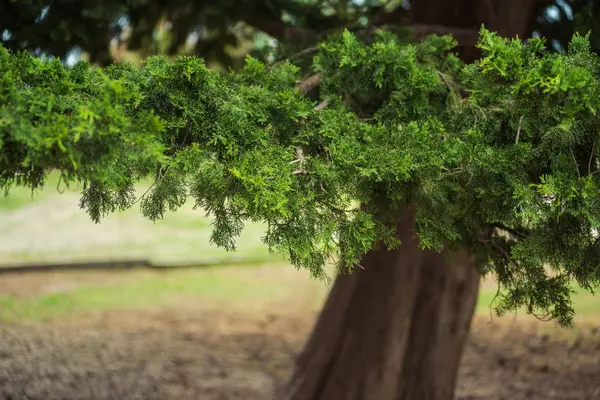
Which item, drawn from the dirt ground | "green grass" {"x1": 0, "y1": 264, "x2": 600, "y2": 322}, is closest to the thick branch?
the dirt ground

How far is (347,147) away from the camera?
247 cm

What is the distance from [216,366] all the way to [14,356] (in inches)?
78.3

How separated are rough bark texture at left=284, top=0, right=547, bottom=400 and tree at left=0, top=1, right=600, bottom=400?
4.44 ft

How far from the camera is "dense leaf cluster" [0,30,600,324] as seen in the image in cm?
203

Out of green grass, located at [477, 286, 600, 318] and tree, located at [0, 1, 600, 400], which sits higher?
green grass, located at [477, 286, 600, 318]

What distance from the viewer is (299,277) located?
11477mm

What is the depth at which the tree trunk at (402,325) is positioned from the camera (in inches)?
183

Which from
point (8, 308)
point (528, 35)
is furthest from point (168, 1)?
point (8, 308)

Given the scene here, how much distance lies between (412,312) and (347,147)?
2.48 m

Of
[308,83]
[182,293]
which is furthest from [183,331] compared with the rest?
[308,83]

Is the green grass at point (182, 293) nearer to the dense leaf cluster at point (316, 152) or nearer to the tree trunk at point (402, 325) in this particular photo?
the tree trunk at point (402, 325)

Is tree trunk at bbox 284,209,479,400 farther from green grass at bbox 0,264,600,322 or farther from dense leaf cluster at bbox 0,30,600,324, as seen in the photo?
green grass at bbox 0,264,600,322

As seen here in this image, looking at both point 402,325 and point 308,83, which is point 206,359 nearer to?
point 402,325

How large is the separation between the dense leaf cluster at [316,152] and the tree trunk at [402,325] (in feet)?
5.59
